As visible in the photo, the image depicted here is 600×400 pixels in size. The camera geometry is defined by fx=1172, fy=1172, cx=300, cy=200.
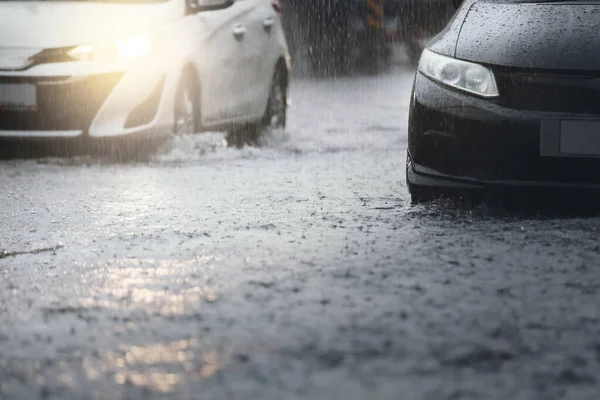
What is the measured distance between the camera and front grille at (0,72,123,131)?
280 inches

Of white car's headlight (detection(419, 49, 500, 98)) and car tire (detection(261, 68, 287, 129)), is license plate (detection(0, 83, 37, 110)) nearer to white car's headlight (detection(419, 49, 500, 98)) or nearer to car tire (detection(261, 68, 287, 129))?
car tire (detection(261, 68, 287, 129))

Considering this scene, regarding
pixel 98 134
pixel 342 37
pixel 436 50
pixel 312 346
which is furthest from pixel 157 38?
pixel 342 37

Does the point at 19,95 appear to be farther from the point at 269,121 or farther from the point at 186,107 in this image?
→ the point at 269,121

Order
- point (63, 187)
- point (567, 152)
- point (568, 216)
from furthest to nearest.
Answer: point (63, 187)
point (568, 216)
point (567, 152)

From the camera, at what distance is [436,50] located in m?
5.47

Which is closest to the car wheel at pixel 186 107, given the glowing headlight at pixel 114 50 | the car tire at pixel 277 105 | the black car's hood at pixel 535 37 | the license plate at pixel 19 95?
the glowing headlight at pixel 114 50

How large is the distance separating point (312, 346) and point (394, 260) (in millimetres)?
1176

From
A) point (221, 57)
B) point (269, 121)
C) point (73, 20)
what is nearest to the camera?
point (73, 20)

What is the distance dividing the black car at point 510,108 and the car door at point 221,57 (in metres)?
2.62

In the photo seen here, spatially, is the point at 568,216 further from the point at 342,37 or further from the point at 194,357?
the point at 342,37

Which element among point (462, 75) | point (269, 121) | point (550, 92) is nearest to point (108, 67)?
point (269, 121)

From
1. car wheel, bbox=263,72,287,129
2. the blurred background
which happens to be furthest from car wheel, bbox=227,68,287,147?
the blurred background

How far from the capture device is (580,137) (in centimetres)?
494

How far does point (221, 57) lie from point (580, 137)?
3647mm
